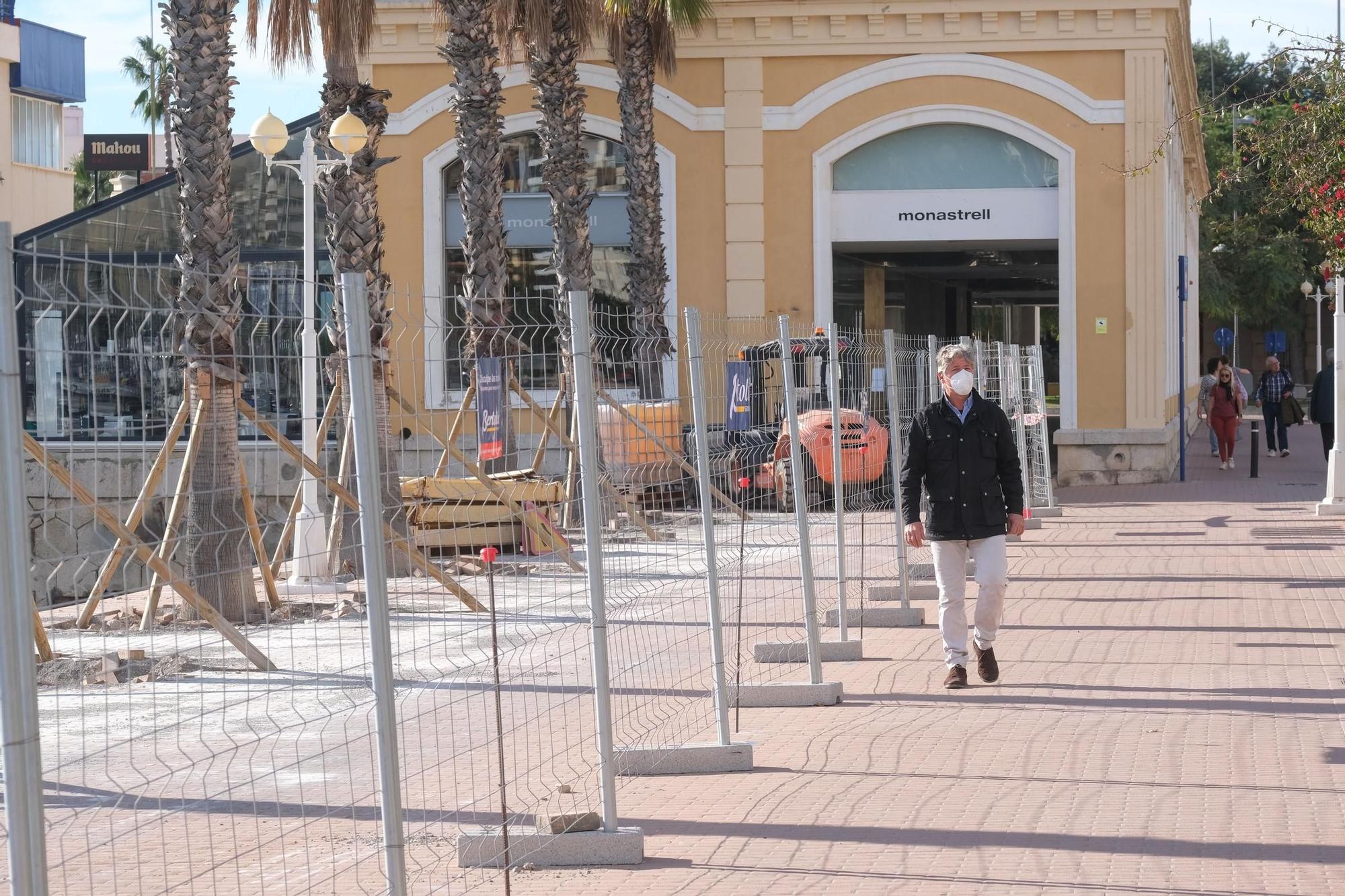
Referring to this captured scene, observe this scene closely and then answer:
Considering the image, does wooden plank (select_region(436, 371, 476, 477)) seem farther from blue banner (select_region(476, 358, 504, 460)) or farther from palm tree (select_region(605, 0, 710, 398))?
palm tree (select_region(605, 0, 710, 398))

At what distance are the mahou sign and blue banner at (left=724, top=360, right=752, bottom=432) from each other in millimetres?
59125

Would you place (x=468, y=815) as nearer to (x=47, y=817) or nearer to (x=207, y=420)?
(x=47, y=817)

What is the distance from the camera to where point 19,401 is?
3348 mm

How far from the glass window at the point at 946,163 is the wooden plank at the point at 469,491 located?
11008 mm

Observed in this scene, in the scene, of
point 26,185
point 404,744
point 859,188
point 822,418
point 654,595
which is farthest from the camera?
point 26,185

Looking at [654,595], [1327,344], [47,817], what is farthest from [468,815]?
[1327,344]

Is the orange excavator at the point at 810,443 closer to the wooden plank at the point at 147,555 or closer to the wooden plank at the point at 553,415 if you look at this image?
the wooden plank at the point at 553,415

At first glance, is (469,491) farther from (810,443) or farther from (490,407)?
(490,407)

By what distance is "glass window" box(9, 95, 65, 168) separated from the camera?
49531 millimetres

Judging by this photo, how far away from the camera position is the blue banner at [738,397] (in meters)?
9.43

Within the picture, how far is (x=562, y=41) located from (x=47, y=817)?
15495 millimetres

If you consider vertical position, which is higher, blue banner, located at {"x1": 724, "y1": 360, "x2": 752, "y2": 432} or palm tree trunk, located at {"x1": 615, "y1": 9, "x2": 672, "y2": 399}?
palm tree trunk, located at {"x1": 615, "y1": 9, "x2": 672, "y2": 399}

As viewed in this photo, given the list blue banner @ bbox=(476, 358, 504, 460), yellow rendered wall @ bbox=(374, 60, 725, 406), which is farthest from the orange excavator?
yellow rendered wall @ bbox=(374, 60, 725, 406)

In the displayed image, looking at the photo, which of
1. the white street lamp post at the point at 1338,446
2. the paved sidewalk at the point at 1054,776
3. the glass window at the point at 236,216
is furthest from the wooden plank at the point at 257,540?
the glass window at the point at 236,216
